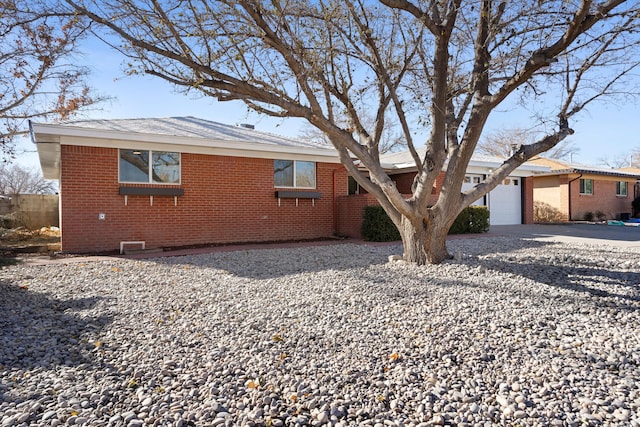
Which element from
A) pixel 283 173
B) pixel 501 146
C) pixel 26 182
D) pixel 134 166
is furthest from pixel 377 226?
pixel 26 182

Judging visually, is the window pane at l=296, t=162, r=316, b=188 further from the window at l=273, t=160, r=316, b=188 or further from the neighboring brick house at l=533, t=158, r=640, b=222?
the neighboring brick house at l=533, t=158, r=640, b=222

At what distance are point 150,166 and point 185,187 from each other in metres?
0.93

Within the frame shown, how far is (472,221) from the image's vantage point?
41.0 ft

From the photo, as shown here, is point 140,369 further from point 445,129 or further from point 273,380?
point 445,129

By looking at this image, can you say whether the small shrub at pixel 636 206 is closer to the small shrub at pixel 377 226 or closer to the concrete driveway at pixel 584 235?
the concrete driveway at pixel 584 235

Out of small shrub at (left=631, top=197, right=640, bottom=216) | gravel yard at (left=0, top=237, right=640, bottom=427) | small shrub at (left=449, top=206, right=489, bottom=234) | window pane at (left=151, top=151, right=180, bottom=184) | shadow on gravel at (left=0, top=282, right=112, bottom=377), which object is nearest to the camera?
gravel yard at (left=0, top=237, right=640, bottom=427)

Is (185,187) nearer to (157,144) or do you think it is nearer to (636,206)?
(157,144)

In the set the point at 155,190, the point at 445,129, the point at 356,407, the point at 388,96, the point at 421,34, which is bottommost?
the point at 356,407

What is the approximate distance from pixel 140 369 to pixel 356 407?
1526mm

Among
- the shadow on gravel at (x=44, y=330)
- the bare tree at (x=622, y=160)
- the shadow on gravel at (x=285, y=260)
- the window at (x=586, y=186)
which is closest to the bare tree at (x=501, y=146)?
the bare tree at (x=622, y=160)

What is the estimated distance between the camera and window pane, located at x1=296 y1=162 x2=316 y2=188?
11.2 meters

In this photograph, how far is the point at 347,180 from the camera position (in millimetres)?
12547

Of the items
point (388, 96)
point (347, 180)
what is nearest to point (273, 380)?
point (388, 96)

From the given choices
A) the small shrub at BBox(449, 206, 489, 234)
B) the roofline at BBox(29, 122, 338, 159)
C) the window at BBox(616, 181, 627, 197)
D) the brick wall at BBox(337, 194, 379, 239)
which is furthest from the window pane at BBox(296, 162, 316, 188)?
the window at BBox(616, 181, 627, 197)
